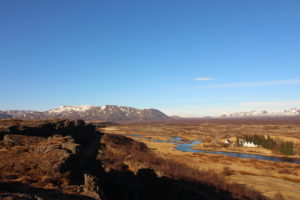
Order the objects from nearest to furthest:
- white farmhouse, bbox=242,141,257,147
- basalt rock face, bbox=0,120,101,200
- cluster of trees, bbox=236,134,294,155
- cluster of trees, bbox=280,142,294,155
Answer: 1. basalt rock face, bbox=0,120,101,200
2. cluster of trees, bbox=280,142,294,155
3. cluster of trees, bbox=236,134,294,155
4. white farmhouse, bbox=242,141,257,147

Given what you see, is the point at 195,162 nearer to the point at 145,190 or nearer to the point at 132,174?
the point at 132,174

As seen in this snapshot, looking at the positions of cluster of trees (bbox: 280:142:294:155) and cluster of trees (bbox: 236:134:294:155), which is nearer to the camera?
cluster of trees (bbox: 280:142:294:155)

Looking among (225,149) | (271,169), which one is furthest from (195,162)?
(225,149)

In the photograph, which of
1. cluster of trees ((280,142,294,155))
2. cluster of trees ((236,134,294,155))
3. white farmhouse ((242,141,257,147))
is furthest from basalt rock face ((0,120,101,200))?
white farmhouse ((242,141,257,147))

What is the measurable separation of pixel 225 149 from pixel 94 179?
267ft

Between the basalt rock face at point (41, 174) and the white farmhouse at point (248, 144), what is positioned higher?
the basalt rock face at point (41, 174)

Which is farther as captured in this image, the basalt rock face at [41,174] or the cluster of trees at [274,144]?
the cluster of trees at [274,144]

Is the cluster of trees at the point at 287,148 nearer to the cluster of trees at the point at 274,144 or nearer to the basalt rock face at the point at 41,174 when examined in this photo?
the cluster of trees at the point at 274,144

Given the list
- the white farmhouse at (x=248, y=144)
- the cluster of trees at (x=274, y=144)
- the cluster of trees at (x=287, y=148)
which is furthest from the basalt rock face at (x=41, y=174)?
the white farmhouse at (x=248, y=144)

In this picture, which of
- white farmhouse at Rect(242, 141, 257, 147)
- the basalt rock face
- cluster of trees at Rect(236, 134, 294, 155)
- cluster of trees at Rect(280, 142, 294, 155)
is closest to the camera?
the basalt rock face

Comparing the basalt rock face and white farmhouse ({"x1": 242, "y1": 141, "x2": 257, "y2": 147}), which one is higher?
the basalt rock face

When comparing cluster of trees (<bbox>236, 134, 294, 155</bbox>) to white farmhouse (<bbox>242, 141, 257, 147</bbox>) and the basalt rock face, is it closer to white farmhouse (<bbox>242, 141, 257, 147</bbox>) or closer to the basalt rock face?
white farmhouse (<bbox>242, 141, 257, 147</bbox>)

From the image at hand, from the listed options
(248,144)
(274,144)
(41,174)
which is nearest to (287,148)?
(274,144)

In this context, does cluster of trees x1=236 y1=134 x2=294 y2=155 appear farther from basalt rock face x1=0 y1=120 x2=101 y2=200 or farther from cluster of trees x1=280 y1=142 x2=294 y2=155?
basalt rock face x1=0 y1=120 x2=101 y2=200
